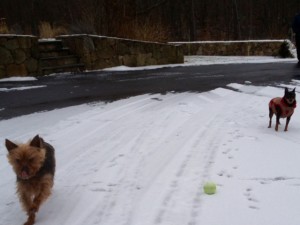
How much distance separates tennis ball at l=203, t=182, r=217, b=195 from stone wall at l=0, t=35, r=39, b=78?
10301 millimetres

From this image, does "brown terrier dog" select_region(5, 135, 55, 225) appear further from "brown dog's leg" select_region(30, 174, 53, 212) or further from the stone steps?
the stone steps

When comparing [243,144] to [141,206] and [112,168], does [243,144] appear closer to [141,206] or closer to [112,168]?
[112,168]

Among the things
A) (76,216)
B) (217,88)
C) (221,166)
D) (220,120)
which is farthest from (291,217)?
(217,88)

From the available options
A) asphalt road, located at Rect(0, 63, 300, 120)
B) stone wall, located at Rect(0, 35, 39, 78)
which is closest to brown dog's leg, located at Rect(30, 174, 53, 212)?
asphalt road, located at Rect(0, 63, 300, 120)

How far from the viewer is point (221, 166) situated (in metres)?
4.74

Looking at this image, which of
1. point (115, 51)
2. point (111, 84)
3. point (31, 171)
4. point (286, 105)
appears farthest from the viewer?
point (115, 51)

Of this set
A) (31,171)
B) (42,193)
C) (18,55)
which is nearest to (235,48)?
(18,55)

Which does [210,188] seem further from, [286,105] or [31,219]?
[286,105]

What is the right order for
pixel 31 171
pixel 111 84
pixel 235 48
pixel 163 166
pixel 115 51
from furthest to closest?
pixel 235 48 → pixel 115 51 → pixel 111 84 → pixel 163 166 → pixel 31 171

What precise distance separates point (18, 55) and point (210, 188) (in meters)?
10.6

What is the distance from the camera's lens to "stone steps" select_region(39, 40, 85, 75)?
14.0 meters

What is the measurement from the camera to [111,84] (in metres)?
11.5

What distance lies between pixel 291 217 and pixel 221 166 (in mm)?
1324

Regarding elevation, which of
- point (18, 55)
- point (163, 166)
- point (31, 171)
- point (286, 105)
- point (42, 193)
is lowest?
point (163, 166)
